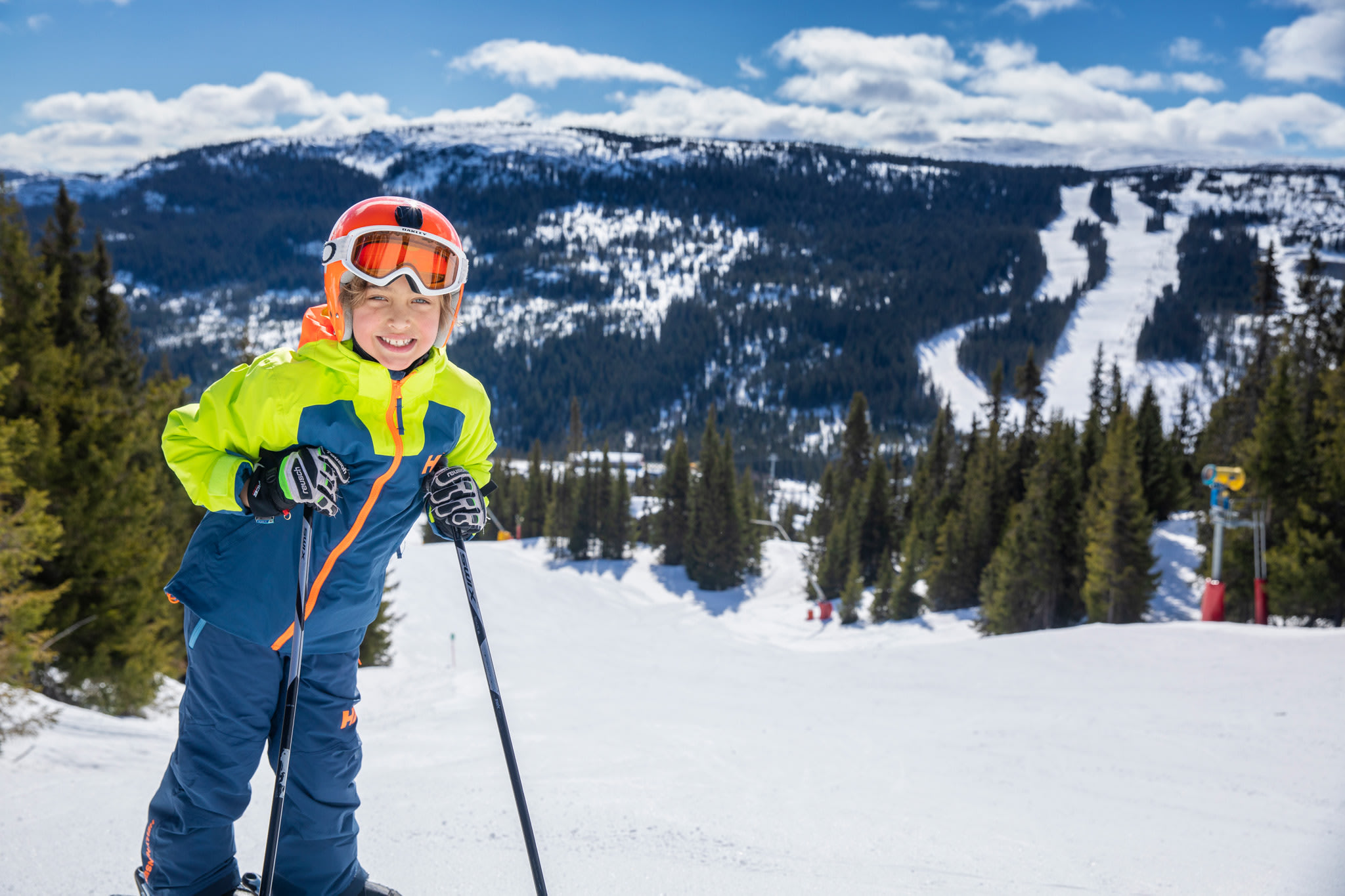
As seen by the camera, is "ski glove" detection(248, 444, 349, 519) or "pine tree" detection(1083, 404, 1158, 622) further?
"pine tree" detection(1083, 404, 1158, 622)

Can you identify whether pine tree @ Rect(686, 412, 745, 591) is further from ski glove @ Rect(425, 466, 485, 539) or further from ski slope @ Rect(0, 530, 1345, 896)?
ski glove @ Rect(425, 466, 485, 539)

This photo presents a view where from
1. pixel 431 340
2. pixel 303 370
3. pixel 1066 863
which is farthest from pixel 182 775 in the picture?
pixel 1066 863

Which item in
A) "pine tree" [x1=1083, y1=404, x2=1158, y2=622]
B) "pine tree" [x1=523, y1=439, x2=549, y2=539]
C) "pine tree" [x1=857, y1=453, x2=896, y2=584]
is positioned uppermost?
"pine tree" [x1=1083, y1=404, x2=1158, y2=622]

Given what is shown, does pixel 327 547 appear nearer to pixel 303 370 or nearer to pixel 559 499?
pixel 303 370

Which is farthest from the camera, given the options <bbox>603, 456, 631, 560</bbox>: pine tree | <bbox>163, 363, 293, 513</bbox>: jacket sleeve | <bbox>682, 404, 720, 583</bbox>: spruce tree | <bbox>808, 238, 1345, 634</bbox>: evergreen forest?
<bbox>603, 456, 631, 560</bbox>: pine tree

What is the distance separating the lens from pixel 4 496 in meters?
8.85

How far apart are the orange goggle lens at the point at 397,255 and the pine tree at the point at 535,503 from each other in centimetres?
7170

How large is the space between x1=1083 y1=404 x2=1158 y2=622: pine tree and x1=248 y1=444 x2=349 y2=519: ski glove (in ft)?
98.1

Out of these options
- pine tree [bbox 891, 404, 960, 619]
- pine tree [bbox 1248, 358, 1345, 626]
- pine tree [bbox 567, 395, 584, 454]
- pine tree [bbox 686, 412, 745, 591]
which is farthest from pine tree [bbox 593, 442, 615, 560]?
pine tree [bbox 1248, 358, 1345, 626]

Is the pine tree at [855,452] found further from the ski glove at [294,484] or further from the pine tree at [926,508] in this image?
the ski glove at [294,484]

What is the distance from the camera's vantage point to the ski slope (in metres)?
3.49

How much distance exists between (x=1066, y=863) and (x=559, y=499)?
6385 centimetres

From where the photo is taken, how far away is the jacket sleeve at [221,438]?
2287mm

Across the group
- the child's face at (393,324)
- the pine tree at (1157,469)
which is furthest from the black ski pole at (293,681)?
the pine tree at (1157,469)
